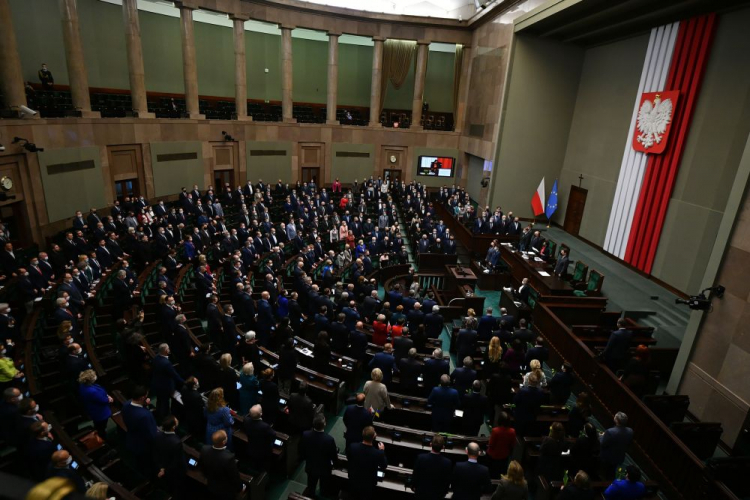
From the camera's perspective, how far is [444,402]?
237 inches

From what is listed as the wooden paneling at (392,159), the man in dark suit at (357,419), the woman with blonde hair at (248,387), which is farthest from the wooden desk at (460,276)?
the wooden paneling at (392,159)

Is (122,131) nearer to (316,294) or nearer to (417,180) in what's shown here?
(316,294)

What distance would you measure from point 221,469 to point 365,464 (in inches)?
58.5

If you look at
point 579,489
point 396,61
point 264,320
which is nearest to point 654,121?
point 579,489

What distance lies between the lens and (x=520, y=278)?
13.4 meters

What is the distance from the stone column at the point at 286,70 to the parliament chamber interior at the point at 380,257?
0.14 m

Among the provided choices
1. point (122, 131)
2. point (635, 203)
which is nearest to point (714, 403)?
point (635, 203)

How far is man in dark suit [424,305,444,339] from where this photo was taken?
8.98m

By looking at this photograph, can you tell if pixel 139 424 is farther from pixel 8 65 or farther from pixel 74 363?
pixel 8 65

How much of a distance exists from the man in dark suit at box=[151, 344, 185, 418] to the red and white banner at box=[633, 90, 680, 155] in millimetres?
14153

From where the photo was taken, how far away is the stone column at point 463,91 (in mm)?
23781

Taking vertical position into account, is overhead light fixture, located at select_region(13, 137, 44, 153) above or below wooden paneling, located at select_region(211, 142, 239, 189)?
above

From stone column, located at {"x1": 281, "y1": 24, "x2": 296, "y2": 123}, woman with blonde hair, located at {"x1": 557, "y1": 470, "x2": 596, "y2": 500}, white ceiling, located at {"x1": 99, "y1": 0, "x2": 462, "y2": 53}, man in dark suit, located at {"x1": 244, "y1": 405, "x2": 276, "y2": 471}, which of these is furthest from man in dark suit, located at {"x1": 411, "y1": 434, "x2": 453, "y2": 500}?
stone column, located at {"x1": 281, "y1": 24, "x2": 296, "y2": 123}

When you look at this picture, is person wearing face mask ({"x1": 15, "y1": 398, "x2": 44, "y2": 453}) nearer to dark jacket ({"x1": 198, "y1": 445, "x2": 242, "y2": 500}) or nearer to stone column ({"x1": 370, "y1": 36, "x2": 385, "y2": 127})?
dark jacket ({"x1": 198, "y1": 445, "x2": 242, "y2": 500})
